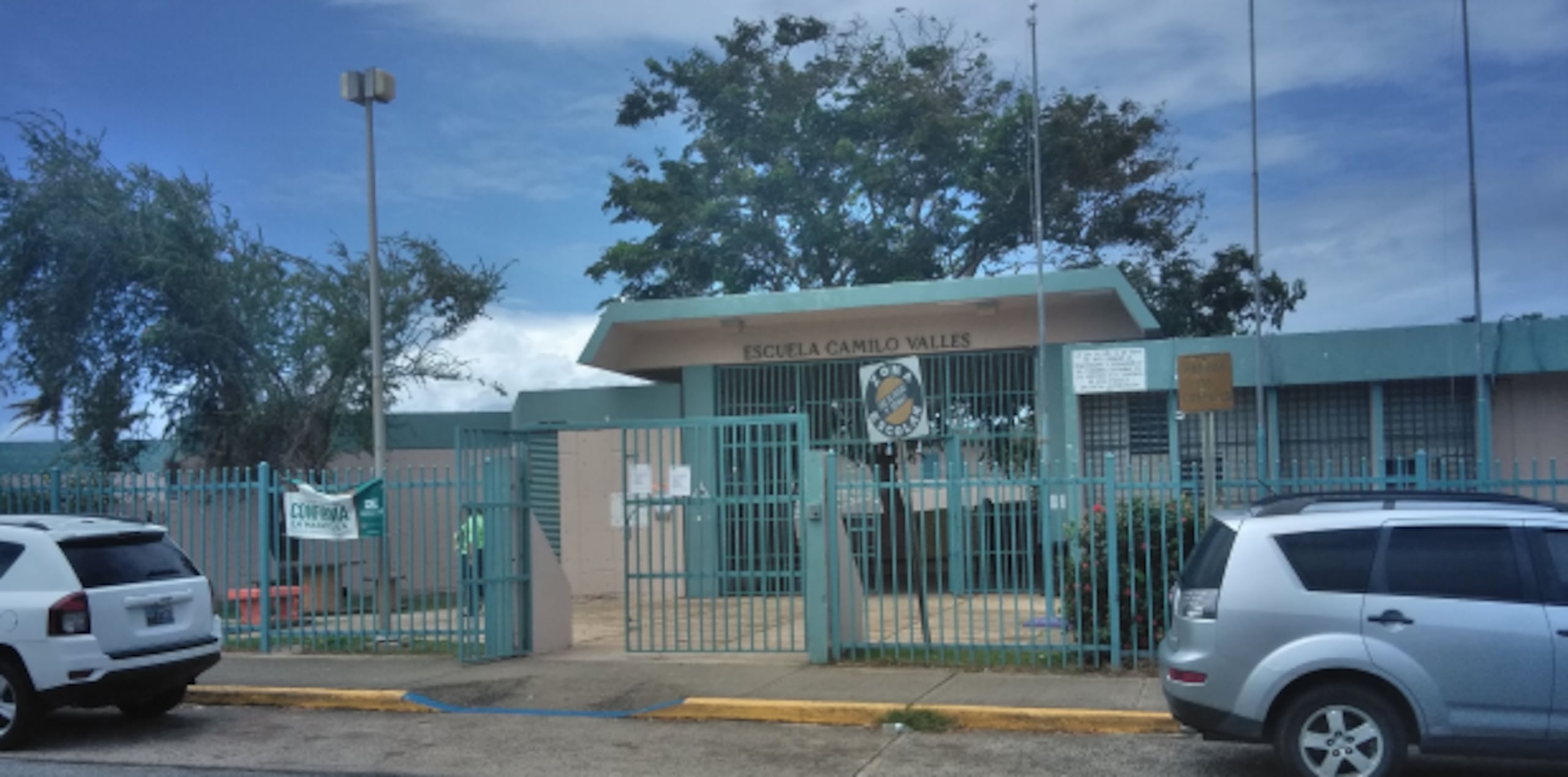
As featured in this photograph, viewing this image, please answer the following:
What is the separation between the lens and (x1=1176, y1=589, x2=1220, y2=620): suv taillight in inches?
300

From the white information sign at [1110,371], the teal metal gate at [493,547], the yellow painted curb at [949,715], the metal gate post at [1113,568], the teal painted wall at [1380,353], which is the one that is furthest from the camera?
the white information sign at [1110,371]

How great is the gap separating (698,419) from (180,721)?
5214mm

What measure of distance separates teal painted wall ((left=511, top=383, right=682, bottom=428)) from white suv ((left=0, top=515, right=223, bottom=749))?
10.8 meters

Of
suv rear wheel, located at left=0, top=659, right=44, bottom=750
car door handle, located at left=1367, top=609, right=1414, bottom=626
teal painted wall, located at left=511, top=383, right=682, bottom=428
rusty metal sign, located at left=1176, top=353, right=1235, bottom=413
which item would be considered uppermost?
teal painted wall, located at left=511, top=383, right=682, bottom=428

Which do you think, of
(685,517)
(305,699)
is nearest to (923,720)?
(685,517)

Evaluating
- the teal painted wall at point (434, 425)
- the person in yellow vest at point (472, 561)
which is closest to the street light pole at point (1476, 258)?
the person in yellow vest at point (472, 561)

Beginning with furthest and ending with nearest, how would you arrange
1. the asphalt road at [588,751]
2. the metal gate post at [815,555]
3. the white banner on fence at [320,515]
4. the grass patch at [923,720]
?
the white banner on fence at [320,515], the metal gate post at [815,555], the grass patch at [923,720], the asphalt road at [588,751]

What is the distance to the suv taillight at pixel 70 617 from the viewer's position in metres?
9.24

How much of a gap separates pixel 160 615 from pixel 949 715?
6030 mm

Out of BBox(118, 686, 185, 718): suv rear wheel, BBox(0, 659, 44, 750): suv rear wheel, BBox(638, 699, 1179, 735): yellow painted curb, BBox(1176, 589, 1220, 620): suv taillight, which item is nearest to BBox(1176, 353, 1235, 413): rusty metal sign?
BBox(638, 699, 1179, 735): yellow painted curb

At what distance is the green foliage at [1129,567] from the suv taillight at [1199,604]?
318 cm

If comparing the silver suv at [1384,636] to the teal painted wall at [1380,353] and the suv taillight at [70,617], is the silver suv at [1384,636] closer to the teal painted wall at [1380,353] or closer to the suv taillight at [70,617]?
the suv taillight at [70,617]

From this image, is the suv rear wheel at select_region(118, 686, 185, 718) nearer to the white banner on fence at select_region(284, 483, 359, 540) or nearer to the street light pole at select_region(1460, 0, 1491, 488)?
the white banner on fence at select_region(284, 483, 359, 540)

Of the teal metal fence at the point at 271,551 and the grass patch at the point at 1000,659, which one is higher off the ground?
the teal metal fence at the point at 271,551
